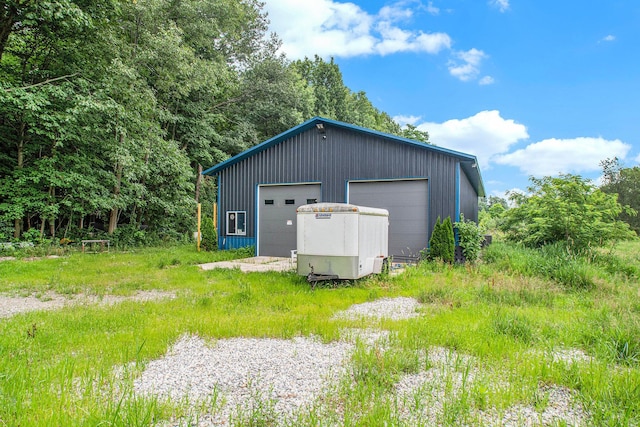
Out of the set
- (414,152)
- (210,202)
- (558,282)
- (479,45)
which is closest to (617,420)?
(558,282)

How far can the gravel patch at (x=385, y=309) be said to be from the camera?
5.55 m

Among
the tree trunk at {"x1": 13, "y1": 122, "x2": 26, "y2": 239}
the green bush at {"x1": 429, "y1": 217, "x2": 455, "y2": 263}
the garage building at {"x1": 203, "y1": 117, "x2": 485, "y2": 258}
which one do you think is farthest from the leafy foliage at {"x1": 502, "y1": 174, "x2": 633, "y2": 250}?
the tree trunk at {"x1": 13, "y1": 122, "x2": 26, "y2": 239}

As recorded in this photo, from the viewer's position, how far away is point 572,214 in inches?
457

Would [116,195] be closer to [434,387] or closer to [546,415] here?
[434,387]

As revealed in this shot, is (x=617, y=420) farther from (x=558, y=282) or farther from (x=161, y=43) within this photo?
(x=161, y=43)

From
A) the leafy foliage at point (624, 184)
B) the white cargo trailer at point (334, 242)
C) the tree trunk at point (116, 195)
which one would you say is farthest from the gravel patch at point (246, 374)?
the leafy foliage at point (624, 184)

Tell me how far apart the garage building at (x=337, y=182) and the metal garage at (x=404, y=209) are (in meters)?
0.03

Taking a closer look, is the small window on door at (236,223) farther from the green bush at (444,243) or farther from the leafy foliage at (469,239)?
the leafy foliage at (469,239)

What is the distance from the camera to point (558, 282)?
7.68m

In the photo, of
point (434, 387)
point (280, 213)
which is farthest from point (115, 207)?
point (434, 387)

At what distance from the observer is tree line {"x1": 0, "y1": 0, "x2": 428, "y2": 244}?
→ 1309 cm

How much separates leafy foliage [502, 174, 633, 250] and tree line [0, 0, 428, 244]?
16.5 m

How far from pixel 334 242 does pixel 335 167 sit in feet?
19.8

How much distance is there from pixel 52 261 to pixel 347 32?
18.1 metres
